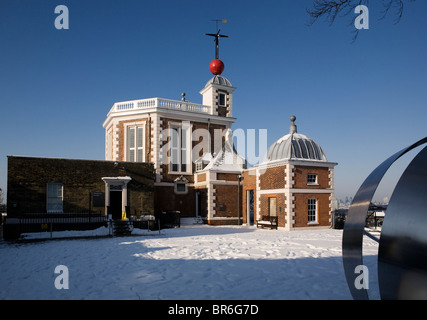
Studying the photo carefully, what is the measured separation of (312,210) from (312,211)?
0.25ft

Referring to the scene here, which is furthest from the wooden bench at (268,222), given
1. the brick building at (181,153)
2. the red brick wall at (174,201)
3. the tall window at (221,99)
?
the tall window at (221,99)

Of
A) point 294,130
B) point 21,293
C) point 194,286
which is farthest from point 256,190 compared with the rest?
point 21,293

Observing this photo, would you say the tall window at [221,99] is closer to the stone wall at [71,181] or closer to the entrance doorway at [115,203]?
the stone wall at [71,181]

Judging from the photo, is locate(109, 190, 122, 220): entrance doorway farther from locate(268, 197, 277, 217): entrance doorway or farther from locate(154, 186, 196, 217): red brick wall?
locate(268, 197, 277, 217): entrance doorway

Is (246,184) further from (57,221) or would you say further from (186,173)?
(57,221)

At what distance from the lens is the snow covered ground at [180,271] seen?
6.76 meters

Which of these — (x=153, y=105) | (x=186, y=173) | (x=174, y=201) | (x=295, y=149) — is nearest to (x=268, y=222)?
(x=295, y=149)

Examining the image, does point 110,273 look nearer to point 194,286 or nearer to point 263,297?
point 194,286

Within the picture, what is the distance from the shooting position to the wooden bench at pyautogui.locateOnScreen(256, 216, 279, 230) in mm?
21812

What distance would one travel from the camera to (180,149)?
90.6ft

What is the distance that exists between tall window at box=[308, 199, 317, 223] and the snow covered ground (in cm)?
884

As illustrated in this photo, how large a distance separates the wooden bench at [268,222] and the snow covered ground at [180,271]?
7977 mm

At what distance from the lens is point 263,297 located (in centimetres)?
641

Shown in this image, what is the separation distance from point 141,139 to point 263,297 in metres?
22.5
